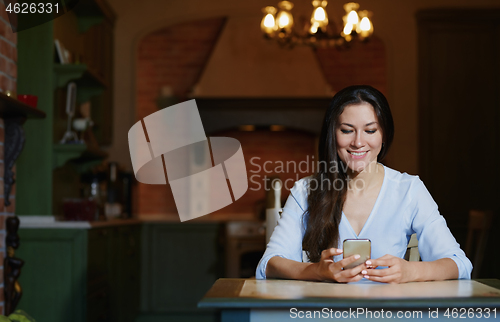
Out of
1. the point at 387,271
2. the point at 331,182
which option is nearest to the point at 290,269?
the point at 387,271

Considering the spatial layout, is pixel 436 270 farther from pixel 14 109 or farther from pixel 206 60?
pixel 206 60

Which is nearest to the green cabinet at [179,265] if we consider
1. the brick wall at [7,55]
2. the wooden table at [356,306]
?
the brick wall at [7,55]

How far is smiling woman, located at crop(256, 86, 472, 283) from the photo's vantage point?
5.40ft

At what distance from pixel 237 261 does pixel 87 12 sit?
235cm

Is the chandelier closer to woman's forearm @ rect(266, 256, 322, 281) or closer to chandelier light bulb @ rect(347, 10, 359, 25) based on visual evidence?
chandelier light bulb @ rect(347, 10, 359, 25)

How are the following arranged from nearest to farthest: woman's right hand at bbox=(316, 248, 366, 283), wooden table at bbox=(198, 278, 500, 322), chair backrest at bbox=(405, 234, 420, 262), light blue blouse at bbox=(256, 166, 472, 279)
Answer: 1. wooden table at bbox=(198, 278, 500, 322)
2. woman's right hand at bbox=(316, 248, 366, 283)
3. light blue blouse at bbox=(256, 166, 472, 279)
4. chair backrest at bbox=(405, 234, 420, 262)

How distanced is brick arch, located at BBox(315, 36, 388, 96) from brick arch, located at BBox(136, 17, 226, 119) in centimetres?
115

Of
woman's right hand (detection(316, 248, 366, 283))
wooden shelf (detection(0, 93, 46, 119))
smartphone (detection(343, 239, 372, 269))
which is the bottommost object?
woman's right hand (detection(316, 248, 366, 283))

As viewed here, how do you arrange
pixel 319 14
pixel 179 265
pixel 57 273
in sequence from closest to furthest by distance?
1. pixel 57 273
2. pixel 319 14
3. pixel 179 265

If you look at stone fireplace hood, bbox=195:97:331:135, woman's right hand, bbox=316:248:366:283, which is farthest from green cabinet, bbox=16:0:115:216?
woman's right hand, bbox=316:248:366:283

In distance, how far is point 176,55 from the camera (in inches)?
217

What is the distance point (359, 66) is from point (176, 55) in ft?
6.11

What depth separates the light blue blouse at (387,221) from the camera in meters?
1.62

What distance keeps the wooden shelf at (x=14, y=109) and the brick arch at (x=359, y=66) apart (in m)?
3.57
